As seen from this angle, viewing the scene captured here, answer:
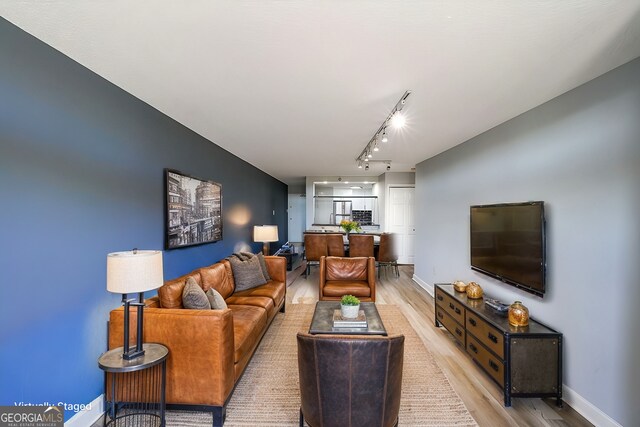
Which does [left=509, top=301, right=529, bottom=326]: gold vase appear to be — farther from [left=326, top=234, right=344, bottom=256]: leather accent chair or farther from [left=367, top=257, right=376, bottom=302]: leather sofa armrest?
[left=326, top=234, right=344, bottom=256]: leather accent chair

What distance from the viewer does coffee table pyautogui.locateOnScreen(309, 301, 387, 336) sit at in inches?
97.8

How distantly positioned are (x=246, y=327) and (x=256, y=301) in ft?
2.21

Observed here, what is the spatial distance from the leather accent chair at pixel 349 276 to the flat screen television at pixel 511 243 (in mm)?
1401

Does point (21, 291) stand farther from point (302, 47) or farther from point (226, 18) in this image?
point (302, 47)

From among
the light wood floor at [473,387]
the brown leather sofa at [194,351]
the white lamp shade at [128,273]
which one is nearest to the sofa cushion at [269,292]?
the light wood floor at [473,387]

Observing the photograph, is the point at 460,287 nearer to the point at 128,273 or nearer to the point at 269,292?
the point at 269,292

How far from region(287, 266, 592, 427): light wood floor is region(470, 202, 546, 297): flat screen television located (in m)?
0.87

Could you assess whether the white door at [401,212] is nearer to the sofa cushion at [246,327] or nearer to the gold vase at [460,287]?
the gold vase at [460,287]

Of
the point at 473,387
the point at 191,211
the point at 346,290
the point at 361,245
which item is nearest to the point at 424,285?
the point at 361,245

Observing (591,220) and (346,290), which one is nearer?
(591,220)

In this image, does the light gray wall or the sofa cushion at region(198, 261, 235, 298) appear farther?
the sofa cushion at region(198, 261, 235, 298)

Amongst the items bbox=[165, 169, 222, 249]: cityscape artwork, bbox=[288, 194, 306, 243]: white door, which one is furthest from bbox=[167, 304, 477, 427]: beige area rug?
bbox=[288, 194, 306, 243]: white door

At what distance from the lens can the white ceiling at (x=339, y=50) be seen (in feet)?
4.64

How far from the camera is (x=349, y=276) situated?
14.6ft
